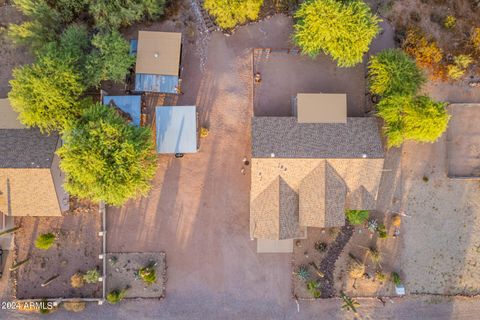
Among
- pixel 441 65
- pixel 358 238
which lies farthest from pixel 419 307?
pixel 441 65

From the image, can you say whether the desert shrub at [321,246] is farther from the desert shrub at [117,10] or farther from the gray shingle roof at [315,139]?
the desert shrub at [117,10]

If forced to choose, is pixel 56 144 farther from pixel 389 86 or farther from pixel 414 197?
pixel 414 197

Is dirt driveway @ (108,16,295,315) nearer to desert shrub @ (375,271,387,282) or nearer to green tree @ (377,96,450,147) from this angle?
desert shrub @ (375,271,387,282)

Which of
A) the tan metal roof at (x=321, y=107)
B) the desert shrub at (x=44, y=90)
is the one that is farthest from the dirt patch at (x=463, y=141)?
the desert shrub at (x=44, y=90)

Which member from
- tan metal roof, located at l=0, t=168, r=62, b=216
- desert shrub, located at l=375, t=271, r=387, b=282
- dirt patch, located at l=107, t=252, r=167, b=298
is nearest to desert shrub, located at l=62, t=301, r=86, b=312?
dirt patch, located at l=107, t=252, r=167, b=298

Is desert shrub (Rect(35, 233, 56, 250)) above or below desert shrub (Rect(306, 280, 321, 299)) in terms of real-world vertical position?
above
